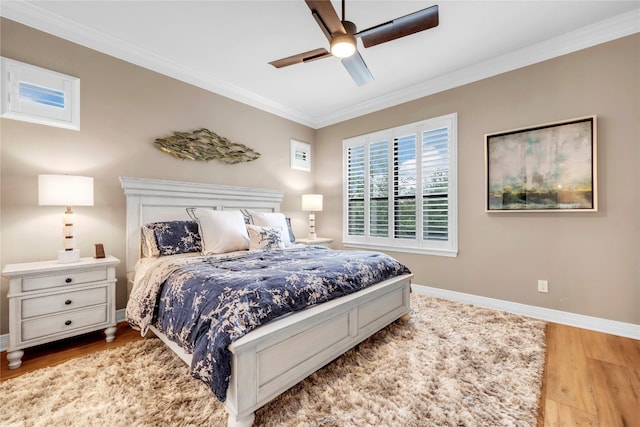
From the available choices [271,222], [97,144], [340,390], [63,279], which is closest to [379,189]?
[271,222]

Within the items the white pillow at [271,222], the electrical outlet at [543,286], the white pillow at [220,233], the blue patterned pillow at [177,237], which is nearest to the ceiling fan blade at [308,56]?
the white pillow at [220,233]

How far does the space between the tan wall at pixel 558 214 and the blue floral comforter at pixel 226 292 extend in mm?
1464

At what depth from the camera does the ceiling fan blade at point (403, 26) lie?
5.91 ft

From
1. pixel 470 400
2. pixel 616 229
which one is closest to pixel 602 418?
pixel 470 400

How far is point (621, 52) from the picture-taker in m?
2.52

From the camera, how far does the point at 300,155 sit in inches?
193

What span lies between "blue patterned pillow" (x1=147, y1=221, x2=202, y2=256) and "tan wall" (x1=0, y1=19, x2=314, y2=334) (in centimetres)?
50

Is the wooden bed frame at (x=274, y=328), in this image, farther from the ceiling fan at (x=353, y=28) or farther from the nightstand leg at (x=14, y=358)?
the ceiling fan at (x=353, y=28)

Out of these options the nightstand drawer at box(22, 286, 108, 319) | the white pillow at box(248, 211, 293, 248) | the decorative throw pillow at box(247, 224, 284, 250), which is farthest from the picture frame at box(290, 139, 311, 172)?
the nightstand drawer at box(22, 286, 108, 319)

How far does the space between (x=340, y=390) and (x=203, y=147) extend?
3128 mm

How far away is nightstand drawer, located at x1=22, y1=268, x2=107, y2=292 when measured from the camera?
206cm

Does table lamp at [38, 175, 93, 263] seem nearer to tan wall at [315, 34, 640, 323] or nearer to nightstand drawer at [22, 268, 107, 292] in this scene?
nightstand drawer at [22, 268, 107, 292]

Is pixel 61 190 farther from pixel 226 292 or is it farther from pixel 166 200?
pixel 226 292

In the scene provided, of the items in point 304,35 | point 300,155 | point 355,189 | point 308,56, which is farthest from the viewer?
point 300,155
